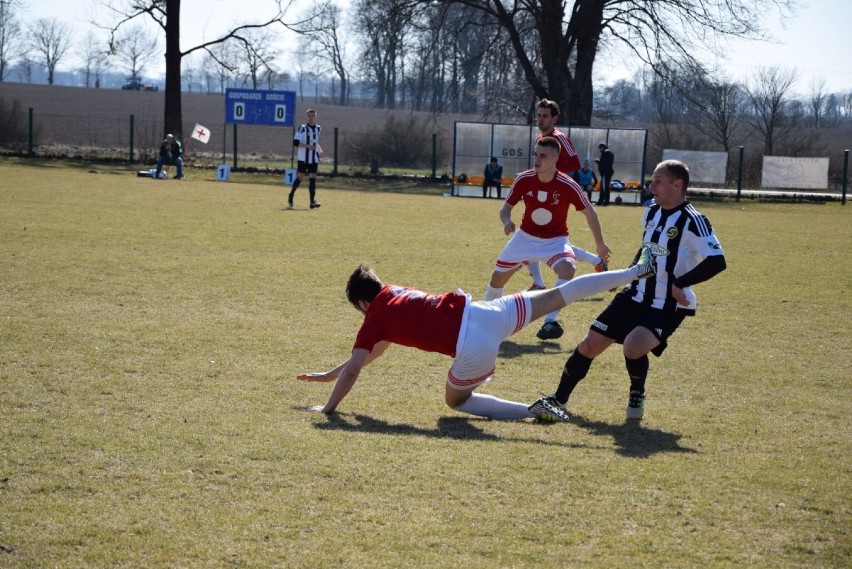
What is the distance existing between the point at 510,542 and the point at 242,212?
16.4m

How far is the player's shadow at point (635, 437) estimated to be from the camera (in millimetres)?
5234

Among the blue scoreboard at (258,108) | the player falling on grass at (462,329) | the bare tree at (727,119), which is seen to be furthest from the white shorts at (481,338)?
the bare tree at (727,119)

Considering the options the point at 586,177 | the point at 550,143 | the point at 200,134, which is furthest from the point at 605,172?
the point at 550,143

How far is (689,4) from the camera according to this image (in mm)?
36750

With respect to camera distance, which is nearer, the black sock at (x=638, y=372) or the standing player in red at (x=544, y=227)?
the black sock at (x=638, y=372)

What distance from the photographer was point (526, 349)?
8.16m

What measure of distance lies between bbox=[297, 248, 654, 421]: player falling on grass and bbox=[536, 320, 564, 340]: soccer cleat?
2563mm

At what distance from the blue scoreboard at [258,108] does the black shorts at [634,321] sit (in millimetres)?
33839

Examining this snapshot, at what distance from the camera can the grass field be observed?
12.5 ft

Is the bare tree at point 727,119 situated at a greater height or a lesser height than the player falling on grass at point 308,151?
greater

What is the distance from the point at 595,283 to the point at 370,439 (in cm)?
182

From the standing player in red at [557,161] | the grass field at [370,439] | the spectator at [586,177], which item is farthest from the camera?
the spectator at [586,177]

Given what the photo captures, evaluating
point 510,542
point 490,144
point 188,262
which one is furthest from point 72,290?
point 490,144

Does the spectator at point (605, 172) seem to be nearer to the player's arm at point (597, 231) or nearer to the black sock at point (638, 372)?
the player's arm at point (597, 231)
